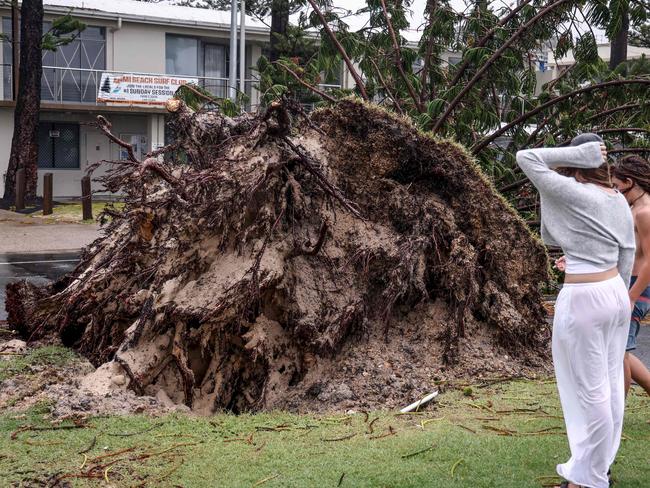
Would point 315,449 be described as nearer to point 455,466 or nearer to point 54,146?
point 455,466

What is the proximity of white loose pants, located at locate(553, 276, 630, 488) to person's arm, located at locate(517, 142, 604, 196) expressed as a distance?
513 millimetres

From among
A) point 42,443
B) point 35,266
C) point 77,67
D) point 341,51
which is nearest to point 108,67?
point 77,67

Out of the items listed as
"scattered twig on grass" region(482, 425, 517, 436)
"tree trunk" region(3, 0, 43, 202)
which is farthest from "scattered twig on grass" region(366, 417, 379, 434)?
Result: "tree trunk" region(3, 0, 43, 202)

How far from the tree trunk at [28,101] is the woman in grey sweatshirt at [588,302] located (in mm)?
23996

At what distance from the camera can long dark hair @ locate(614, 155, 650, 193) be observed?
5453mm

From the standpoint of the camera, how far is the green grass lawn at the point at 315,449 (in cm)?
467

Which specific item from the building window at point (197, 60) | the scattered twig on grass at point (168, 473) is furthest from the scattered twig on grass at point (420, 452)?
the building window at point (197, 60)

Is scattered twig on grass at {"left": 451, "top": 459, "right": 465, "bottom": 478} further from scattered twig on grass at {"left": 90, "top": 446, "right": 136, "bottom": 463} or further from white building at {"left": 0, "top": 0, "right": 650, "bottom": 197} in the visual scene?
white building at {"left": 0, "top": 0, "right": 650, "bottom": 197}

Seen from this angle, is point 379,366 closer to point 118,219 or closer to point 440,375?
point 440,375

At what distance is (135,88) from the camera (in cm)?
3009

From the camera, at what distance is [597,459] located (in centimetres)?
425

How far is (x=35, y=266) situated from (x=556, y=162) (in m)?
13.4

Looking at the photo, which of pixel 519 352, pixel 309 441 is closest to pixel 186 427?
pixel 309 441

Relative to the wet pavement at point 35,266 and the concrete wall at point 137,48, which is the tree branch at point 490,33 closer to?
the wet pavement at point 35,266
